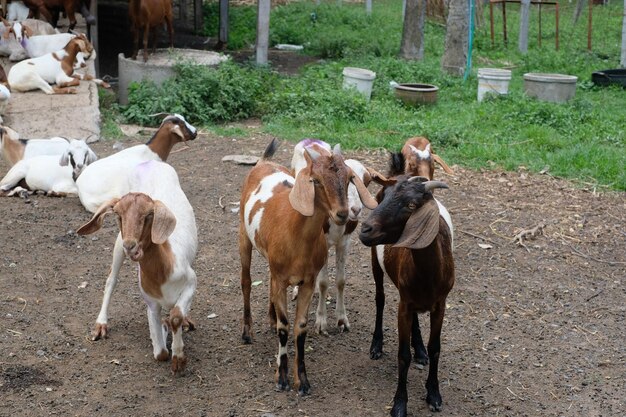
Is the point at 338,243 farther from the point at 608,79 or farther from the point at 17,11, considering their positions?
the point at 608,79

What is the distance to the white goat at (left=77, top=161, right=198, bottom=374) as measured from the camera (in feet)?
15.5

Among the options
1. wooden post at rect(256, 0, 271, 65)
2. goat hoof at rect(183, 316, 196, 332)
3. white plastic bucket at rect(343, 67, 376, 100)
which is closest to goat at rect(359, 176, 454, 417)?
goat hoof at rect(183, 316, 196, 332)

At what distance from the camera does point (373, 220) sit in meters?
4.36

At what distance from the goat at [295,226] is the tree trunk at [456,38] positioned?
9740 millimetres

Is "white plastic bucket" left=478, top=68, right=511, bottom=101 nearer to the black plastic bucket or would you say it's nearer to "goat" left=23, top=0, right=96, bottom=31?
the black plastic bucket

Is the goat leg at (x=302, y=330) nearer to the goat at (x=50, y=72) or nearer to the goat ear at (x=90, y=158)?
the goat ear at (x=90, y=158)

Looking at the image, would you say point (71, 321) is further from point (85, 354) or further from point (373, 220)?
point (373, 220)

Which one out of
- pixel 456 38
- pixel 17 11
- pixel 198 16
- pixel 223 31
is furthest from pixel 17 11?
pixel 456 38

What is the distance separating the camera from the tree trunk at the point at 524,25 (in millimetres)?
16172

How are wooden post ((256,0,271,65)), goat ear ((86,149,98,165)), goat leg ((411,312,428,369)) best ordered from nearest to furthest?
goat leg ((411,312,428,369)), goat ear ((86,149,98,165)), wooden post ((256,0,271,65))

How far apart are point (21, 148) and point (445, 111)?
5.78 m

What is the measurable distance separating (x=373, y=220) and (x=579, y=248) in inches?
145

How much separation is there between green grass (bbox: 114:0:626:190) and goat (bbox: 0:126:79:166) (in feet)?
7.61

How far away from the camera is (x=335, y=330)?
19.2 feet
